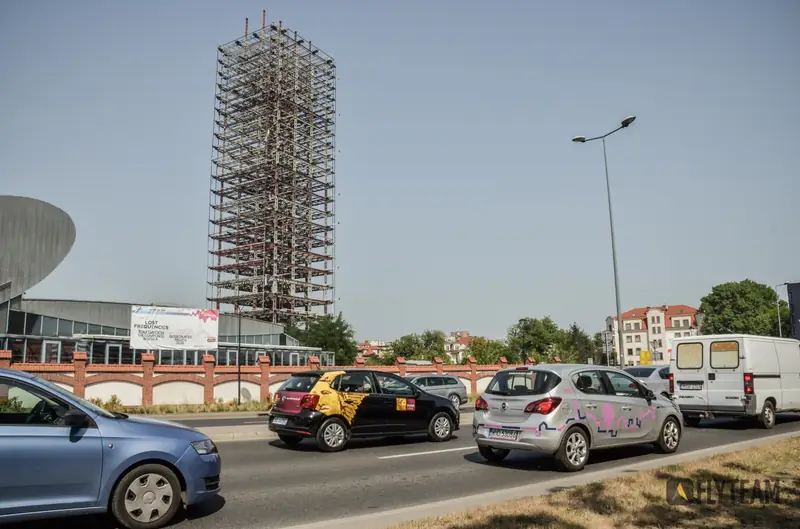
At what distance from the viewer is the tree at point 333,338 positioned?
251ft

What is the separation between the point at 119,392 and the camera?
3000 cm

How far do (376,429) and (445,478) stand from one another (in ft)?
13.0

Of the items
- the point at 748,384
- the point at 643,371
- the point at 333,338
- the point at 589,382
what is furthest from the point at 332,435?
the point at 333,338

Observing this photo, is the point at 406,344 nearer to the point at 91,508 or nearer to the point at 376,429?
the point at 376,429

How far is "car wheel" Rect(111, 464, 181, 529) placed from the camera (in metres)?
6.36

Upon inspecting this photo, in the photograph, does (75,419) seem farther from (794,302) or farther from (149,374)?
(794,302)

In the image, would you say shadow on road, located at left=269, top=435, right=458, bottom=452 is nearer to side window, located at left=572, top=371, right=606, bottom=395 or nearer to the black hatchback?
the black hatchback

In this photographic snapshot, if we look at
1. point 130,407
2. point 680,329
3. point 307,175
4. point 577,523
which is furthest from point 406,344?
point 577,523

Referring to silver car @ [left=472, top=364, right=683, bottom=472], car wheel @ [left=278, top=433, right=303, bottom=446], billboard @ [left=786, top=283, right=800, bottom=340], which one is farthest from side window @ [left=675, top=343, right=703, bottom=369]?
billboard @ [left=786, top=283, right=800, bottom=340]

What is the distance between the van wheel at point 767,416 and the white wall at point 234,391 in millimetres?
24180

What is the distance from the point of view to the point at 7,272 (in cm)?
4188

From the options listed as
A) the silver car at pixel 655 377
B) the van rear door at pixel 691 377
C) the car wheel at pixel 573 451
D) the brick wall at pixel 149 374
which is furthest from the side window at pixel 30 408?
the brick wall at pixel 149 374

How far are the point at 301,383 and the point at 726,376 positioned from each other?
1023 cm

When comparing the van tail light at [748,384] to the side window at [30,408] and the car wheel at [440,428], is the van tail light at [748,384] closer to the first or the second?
the car wheel at [440,428]
